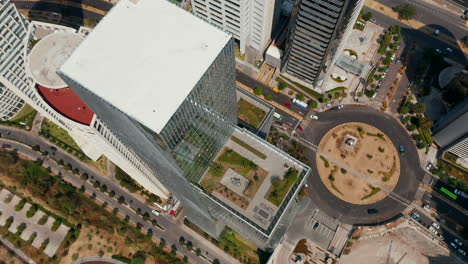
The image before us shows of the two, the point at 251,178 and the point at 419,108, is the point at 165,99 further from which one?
the point at 419,108

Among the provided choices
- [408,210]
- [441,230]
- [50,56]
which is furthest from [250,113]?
[441,230]

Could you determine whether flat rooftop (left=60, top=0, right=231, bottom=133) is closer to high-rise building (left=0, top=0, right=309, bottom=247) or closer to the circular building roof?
high-rise building (left=0, top=0, right=309, bottom=247)

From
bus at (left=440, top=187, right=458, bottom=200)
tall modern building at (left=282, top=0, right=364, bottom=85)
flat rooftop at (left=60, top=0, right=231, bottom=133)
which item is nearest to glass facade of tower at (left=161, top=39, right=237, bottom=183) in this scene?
flat rooftop at (left=60, top=0, right=231, bottom=133)

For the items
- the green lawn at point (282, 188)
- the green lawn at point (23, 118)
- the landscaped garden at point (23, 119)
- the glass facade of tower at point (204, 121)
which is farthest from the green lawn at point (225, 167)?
the green lawn at point (23, 118)

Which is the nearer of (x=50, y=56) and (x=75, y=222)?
(x=50, y=56)

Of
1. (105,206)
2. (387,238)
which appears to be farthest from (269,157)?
(105,206)

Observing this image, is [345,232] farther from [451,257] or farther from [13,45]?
[13,45]

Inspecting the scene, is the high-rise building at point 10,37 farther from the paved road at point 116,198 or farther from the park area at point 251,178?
the park area at point 251,178
